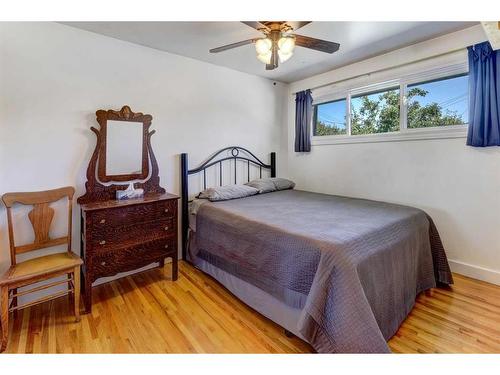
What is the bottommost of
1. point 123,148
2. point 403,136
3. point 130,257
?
point 130,257

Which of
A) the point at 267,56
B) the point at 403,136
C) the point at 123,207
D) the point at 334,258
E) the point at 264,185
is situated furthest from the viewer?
the point at 264,185

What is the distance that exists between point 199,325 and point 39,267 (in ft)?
3.99

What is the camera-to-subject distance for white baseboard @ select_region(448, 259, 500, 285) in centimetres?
243

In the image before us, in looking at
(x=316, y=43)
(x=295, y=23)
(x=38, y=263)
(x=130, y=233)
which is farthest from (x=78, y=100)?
(x=316, y=43)

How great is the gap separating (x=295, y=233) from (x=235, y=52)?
221 centimetres

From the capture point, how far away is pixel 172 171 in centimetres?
301

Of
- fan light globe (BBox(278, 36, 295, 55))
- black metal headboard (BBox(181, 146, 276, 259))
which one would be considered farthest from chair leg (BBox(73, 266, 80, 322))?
fan light globe (BBox(278, 36, 295, 55))

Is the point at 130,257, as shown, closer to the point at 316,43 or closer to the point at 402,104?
the point at 316,43

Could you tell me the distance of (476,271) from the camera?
2533 mm

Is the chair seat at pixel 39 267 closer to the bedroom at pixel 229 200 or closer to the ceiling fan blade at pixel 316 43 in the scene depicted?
the bedroom at pixel 229 200

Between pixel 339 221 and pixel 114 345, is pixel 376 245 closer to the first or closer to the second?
pixel 339 221

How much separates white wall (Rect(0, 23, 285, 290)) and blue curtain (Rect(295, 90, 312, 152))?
1218 millimetres

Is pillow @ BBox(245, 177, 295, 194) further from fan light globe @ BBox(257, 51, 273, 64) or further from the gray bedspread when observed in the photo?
fan light globe @ BBox(257, 51, 273, 64)

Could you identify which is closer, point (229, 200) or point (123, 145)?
point (123, 145)
